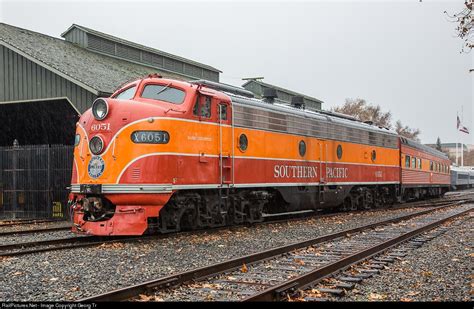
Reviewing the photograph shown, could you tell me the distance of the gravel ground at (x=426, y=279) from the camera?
6.37 meters

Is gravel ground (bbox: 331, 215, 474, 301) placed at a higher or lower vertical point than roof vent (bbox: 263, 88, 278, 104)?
lower

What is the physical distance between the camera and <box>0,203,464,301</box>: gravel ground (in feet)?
21.7

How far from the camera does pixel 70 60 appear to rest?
2088cm

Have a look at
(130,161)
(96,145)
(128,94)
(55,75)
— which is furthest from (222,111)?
(55,75)

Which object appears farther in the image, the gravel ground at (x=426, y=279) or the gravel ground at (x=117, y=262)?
the gravel ground at (x=117, y=262)

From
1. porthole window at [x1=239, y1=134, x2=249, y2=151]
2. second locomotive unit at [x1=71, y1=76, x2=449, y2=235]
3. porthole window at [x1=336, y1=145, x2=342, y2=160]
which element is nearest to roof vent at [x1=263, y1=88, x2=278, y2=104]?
second locomotive unit at [x1=71, y1=76, x2=449, y2=235]

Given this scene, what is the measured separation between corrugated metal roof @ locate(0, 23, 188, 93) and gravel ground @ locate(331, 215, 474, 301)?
12236 mm

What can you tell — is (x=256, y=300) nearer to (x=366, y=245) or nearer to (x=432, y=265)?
(x=432, y=265)

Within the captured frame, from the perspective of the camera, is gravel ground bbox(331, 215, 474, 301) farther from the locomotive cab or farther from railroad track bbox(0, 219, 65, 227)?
railroad track bbox(0, 219, 65, 227)

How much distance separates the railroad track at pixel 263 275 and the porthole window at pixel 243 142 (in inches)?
137

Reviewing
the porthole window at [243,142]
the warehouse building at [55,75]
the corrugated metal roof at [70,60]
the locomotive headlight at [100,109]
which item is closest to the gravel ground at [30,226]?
the warehouse building at [55,75]

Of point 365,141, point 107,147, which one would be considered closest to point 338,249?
point 107,147

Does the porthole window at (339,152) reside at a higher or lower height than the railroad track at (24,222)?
higher

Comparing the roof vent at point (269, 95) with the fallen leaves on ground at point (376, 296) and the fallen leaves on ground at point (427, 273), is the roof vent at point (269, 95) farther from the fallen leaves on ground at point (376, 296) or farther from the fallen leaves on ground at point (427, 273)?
the fallen leaves on ground at point (376, 296)
